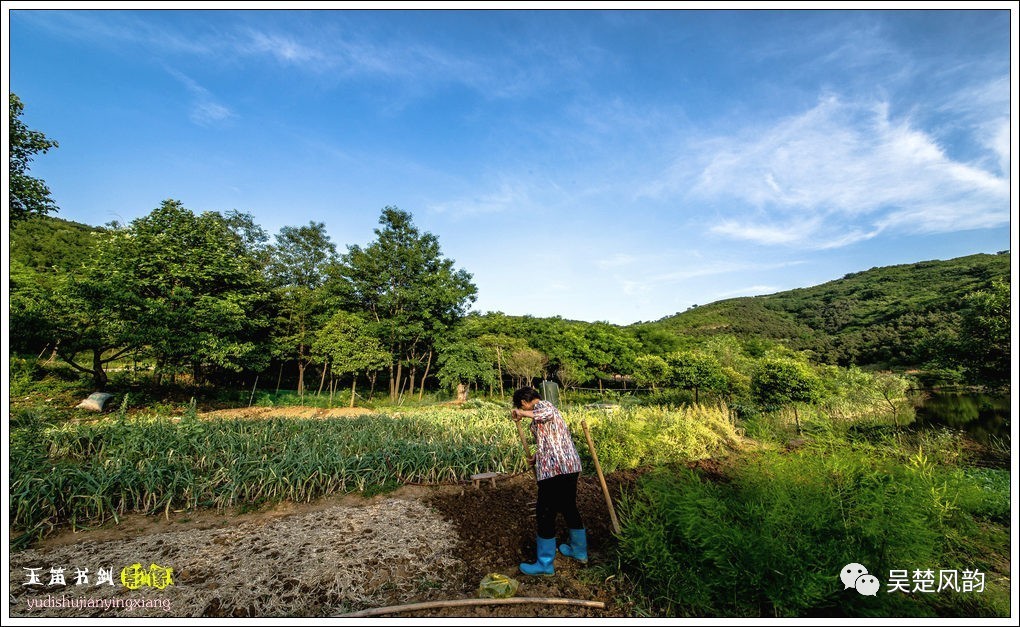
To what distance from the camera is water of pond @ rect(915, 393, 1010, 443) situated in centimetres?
1027

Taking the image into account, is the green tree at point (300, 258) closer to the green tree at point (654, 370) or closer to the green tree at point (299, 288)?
the green tree at point (299, 288)

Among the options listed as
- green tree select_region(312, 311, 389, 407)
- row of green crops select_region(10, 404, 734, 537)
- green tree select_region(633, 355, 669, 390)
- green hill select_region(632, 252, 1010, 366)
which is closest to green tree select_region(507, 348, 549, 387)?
green tree select_region(633, 355, 669, 390)

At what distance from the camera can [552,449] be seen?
2826 mm

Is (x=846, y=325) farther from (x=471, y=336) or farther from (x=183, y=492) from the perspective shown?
(x=183, y=492)

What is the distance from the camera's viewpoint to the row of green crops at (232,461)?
149 inches

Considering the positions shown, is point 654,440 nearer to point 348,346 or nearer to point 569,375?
point 348,346

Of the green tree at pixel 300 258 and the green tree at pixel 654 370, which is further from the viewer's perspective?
the green tree at pixel 300 258

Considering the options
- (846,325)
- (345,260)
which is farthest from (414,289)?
(846,325)

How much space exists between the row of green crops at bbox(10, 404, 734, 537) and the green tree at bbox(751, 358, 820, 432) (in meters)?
6.13

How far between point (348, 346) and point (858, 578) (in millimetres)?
19195

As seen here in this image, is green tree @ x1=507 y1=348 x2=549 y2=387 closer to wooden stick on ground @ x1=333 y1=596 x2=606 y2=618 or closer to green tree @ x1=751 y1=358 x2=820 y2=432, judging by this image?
green tree @ x1=751 y1=358 x2=820 y2=432

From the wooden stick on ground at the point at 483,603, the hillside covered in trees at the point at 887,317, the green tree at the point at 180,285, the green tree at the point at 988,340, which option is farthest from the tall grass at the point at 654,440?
the green tree at the point at 180,285

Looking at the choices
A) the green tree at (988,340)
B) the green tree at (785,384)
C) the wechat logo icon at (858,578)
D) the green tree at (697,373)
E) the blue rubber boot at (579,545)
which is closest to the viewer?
the wechat logo icon at (858,578)

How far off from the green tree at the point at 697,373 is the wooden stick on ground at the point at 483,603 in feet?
48.7
